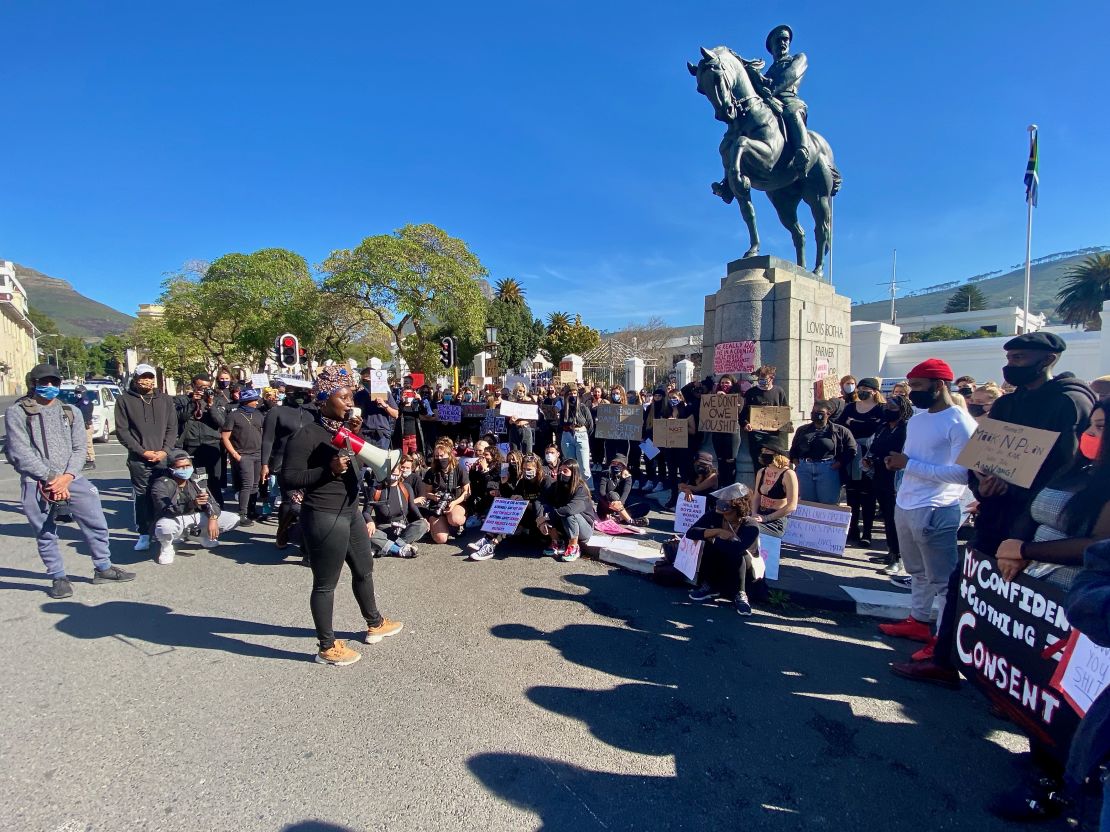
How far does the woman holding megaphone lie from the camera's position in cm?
335

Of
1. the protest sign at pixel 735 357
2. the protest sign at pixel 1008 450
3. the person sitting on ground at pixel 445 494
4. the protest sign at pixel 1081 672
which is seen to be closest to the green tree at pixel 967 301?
the protest sign at pixel 735 357

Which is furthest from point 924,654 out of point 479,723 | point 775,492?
point 479,723

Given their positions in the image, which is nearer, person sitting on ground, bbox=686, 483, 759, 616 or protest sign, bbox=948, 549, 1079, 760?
protest sign, bbox=948, 549, 1079, 760

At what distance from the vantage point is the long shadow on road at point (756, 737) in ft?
7.58

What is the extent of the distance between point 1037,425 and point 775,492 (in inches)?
99.2

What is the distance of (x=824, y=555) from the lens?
18.5 ft

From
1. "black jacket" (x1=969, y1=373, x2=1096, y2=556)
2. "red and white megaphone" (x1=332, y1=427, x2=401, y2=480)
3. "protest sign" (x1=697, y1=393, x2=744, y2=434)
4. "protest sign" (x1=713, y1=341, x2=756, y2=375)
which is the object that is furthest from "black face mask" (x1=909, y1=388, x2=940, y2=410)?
"protest sign" (x1=713, y1=341, x2=756, y2=375)

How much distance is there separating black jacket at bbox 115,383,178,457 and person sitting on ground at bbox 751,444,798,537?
632 centimetres

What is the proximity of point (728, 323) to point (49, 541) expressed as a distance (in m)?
8.73

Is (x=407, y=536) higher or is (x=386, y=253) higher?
(x=386, y=253)

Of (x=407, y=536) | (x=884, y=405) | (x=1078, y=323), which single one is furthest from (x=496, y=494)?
(x=1078, y=323)

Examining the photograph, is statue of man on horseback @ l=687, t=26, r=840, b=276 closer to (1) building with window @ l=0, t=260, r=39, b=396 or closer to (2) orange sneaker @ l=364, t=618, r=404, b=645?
(2) orange sneaker @ l=364, t=618, r=404, b=645

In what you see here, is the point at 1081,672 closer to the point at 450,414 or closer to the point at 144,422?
the point at 144,422

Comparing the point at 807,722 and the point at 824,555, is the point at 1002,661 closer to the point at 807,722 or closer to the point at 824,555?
the point at 807,722
